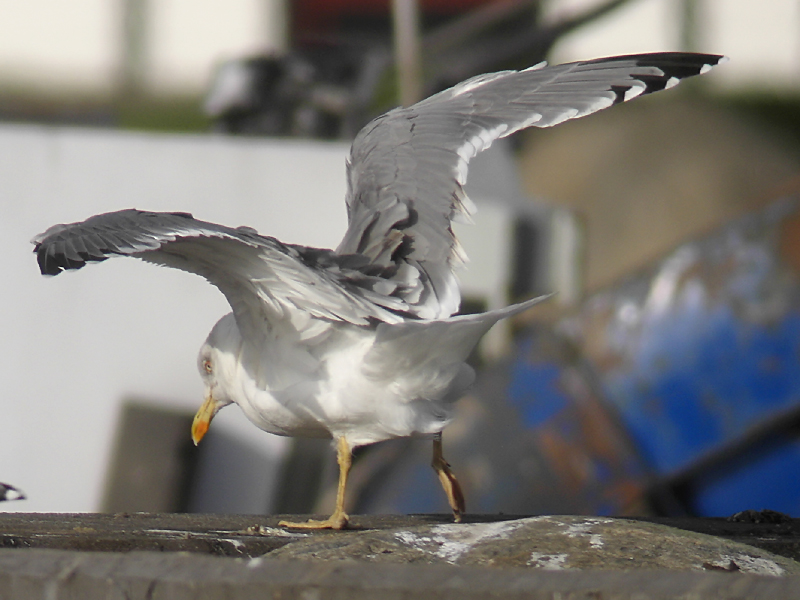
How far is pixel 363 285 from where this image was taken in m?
2.39

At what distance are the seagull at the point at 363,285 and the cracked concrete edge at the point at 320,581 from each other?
77 centimetres

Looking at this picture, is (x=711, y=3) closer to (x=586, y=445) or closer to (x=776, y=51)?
(x=776, y=51)

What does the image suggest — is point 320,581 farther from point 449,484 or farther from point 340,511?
point 449,484

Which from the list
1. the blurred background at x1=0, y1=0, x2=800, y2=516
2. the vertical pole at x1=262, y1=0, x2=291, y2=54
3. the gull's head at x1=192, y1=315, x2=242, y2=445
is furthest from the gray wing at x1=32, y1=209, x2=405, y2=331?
the vertical pole at x1=262, y1=0, x2=291, y2=54

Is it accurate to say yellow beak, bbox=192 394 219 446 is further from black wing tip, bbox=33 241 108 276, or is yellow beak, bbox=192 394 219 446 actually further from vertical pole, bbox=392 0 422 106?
vertical pole, bbox=392 0 422 106

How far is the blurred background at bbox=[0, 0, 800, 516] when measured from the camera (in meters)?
4.11

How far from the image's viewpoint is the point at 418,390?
93.8 inches

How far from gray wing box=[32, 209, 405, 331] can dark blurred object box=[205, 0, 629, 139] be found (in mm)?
3267

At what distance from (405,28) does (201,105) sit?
2445 mm

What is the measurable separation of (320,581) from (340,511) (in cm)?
118

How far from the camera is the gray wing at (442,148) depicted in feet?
8.36

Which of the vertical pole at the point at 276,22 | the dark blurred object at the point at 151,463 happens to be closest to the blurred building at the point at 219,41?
the vertical pole at the point at 276,22

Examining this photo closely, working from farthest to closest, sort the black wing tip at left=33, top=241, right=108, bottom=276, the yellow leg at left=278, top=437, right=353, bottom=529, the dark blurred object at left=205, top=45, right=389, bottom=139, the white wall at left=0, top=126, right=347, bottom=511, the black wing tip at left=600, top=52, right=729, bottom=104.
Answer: the dark blurred object at left=205, top=45, right=389, bottom=139 < the white wall at left=0, top=126, right=347, bottom=511 < the black wing tip at left=600, top=52, right=729, bottom=104 < the yellow leg at left=278, top=437, right=353, bottom=529 < the black wing tip at left=33, top=241, right=108, bottom=276

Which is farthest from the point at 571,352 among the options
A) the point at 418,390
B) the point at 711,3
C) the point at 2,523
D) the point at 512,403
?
the point at 711,3
